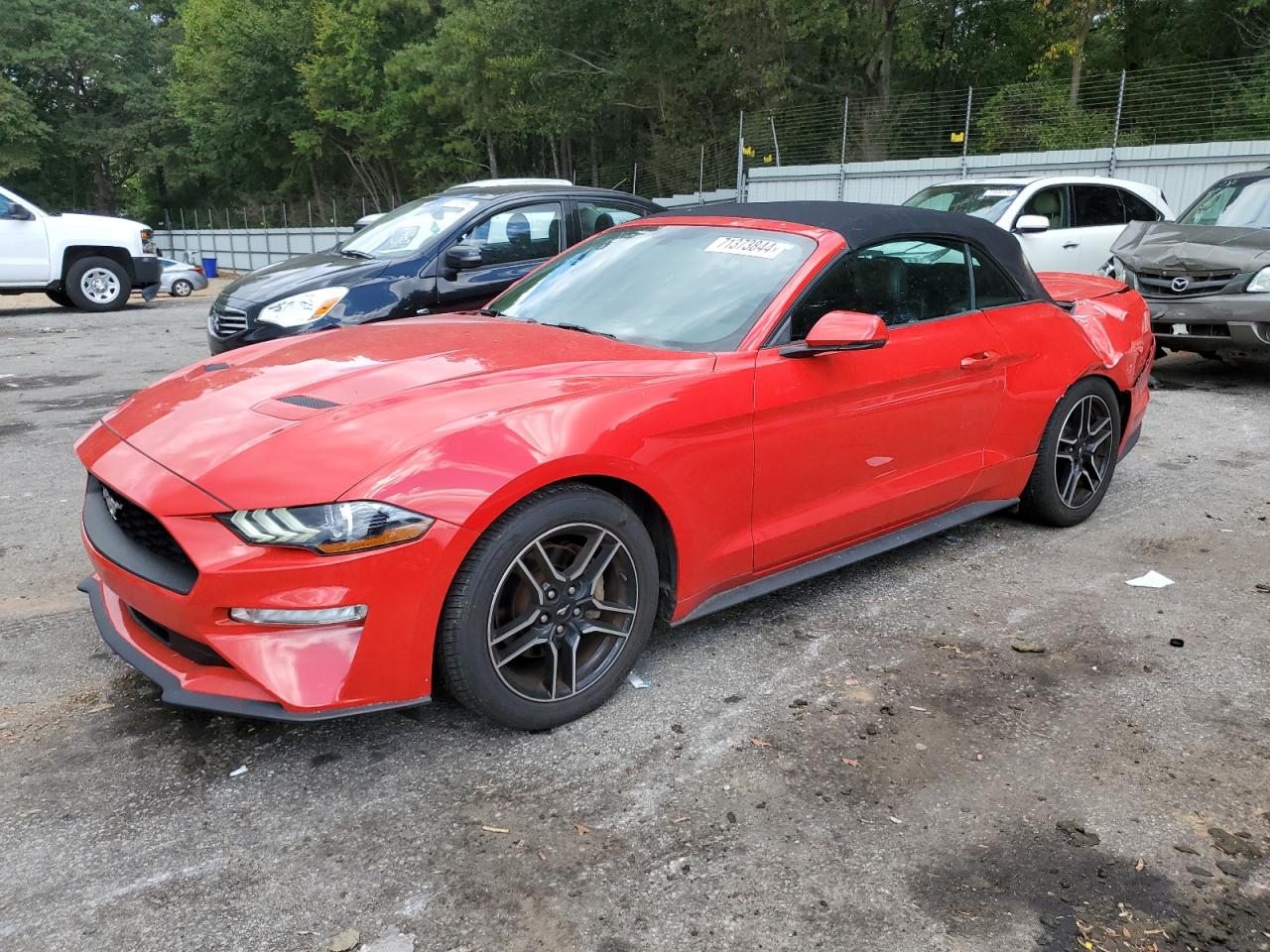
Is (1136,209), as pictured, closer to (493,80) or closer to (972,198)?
(972,198)

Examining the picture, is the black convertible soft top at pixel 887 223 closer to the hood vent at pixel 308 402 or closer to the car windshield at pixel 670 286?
the car windshield at pixel 670 286

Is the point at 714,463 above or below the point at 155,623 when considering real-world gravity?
above

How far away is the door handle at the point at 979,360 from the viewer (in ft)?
13.4

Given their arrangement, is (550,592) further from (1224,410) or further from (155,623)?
(1224,410)

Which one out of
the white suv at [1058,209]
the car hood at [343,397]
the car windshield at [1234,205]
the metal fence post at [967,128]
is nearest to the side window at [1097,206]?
the white suv at [1058,209]

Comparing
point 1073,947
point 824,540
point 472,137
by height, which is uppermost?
point 472,137

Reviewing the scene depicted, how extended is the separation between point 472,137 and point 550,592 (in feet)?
141

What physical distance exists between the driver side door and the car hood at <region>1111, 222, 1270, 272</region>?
476 cm

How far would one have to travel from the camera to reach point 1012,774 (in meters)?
2.83

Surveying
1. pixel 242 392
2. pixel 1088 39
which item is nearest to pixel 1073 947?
pixel 242 392

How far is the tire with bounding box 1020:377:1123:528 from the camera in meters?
4.64

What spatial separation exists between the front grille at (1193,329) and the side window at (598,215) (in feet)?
14.0

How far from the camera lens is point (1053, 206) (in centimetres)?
1031

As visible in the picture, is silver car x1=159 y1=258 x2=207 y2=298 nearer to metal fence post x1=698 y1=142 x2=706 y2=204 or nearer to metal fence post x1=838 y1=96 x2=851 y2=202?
metal fence post x1=698 y1=142 x2=706 y2=204
